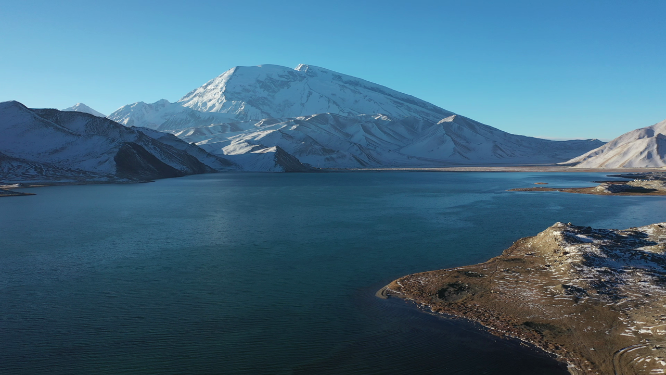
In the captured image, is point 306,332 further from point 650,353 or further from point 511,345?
point 650,353

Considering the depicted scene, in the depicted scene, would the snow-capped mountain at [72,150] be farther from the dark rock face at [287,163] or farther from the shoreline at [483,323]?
the shoreline at [483,323]

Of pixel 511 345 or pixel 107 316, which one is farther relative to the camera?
pixel 107 316

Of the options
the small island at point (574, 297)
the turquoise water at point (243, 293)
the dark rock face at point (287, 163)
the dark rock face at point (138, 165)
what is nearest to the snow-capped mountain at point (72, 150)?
the dark rock face at point (138, 165)

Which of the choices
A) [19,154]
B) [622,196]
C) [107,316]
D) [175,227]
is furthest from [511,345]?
[19,154]

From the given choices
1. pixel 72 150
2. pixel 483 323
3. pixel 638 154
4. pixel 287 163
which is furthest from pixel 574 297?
pixel 638 154

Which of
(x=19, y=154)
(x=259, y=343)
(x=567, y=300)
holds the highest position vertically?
(x=19, y=154)

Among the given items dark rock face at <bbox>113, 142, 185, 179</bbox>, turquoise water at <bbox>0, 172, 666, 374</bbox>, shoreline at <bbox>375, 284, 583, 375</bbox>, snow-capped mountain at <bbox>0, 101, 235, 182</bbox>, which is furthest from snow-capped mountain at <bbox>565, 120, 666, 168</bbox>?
shoreline at <bbox>375, 284, 583, 375</bbox>

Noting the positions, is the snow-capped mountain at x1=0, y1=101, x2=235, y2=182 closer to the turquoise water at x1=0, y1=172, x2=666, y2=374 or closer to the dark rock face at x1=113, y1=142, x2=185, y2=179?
the dark rock face at x1=113, y1=142, x2=185, y2=179
